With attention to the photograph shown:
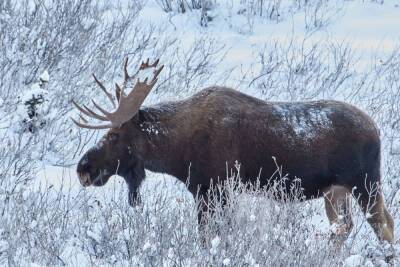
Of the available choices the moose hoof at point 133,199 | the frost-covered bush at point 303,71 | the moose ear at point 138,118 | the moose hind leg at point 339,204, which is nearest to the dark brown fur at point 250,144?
the moose ear at point 138,118

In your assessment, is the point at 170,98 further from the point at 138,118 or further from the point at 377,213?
the point at 377,213

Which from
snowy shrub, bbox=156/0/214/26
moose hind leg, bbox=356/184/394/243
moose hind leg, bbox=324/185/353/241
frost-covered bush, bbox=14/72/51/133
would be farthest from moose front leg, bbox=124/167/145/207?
snowy shrub, bbox=156/0/214/26

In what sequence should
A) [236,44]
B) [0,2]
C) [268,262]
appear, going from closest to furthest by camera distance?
1. [268,262]
2. [0,2]
3. [236,44]

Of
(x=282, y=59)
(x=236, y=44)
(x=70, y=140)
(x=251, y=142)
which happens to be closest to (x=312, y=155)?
(x=251, y=142)

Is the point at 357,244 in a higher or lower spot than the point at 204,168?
lower

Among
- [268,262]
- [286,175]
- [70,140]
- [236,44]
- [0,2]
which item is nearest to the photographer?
[268,262]

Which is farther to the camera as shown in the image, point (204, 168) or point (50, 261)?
point (204, 168)

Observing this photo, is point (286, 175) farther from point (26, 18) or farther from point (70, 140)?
point (26, 18)

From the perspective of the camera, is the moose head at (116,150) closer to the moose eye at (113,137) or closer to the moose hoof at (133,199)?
the moose eye at (113,137)

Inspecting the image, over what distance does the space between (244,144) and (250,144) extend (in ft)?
0.15

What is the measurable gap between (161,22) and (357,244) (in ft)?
20.7

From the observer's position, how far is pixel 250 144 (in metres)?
7.51

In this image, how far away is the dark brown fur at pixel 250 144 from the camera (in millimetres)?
7477

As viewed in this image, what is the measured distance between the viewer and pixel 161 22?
13102mm
